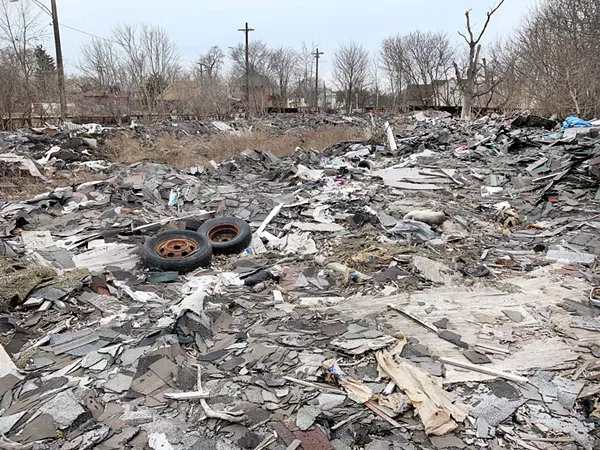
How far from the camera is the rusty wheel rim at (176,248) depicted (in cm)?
590

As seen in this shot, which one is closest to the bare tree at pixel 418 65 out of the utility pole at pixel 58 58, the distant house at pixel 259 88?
the distant house at pixel 259 88

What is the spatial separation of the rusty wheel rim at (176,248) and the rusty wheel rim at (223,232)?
722mm

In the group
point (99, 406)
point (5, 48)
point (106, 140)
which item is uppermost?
point (5, 48)

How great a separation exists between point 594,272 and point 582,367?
2.29 metres

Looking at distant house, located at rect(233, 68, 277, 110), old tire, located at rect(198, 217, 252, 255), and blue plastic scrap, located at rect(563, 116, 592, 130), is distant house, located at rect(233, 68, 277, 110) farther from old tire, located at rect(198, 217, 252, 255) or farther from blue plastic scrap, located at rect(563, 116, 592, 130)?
old tire, located at rect(198, 217, 252, 255)

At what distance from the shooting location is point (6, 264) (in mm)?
5070

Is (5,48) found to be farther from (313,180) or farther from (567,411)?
(567,411)

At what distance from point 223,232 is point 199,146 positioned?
1090 centimetres

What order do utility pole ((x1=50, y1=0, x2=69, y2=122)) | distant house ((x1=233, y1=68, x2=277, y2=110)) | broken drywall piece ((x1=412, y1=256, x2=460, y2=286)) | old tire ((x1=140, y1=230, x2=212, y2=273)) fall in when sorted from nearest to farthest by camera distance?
broken drywall piece ((x1=412, y1=256, x2=460, y2=286)), old tire ((x1=140, y1=230, x2=212, y2=273)), utility pole ((x1=50, y1=0, x2=69, y2=122)), distant house ((x1=233, y1=68, x2=277, y2=110))

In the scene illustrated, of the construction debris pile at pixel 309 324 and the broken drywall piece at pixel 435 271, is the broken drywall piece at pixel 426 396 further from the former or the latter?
the broken drywall piece at pixel 435 271

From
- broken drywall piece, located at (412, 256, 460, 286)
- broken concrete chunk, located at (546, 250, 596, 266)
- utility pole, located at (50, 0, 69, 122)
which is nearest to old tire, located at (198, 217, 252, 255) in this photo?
broken drywall piece, located at (412, 256, 460, 286)

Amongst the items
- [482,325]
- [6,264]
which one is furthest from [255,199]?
[482,325]

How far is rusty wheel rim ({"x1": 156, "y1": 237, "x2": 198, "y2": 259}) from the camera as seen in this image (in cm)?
590

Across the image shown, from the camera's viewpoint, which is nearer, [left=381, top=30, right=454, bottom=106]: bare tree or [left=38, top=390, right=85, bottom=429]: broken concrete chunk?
[left=38, top=390, right=85, bottom=429]: broken concrete chunk
